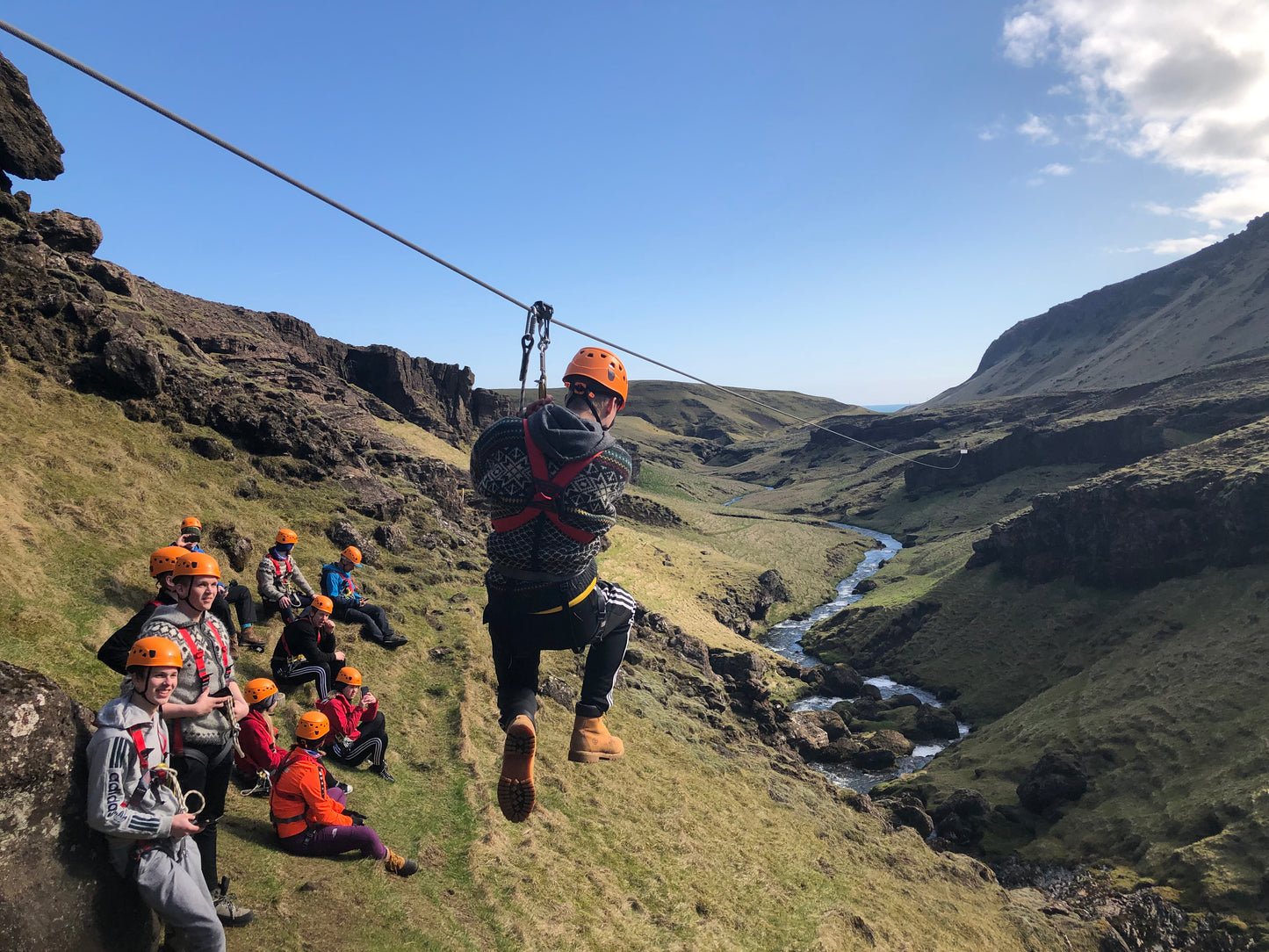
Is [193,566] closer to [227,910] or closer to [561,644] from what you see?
[561,644]

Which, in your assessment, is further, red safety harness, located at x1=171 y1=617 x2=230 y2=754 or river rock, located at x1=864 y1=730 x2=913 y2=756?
river rock, located at x1=864 y1=730 x2=913 y2=756

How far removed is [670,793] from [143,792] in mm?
14190

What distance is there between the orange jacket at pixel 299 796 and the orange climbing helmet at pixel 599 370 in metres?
6.71

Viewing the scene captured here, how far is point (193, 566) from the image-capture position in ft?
19.9

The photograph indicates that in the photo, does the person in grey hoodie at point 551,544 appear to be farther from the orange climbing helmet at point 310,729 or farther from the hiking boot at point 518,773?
the orange climbing helmet at point 310,729

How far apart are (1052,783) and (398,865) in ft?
87.4

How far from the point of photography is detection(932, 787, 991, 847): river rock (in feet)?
83.0

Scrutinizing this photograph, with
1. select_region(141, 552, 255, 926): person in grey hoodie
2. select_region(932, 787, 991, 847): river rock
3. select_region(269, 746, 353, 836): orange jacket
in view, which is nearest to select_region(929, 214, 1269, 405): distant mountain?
select_region(932, 787, 991, 847): river rock

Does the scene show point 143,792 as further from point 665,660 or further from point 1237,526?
point 1237,526

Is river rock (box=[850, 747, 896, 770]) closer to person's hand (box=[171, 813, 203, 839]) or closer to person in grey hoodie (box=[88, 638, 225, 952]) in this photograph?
person in grey hoodie (box=[88, 638, 225, 952])

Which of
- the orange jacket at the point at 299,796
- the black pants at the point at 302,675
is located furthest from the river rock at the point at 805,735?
the orange jacket at the point at 299,796

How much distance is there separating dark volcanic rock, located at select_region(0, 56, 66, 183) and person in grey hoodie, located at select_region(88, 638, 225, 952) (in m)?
28.6

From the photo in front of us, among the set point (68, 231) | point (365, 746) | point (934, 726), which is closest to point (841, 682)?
point (934, 726)

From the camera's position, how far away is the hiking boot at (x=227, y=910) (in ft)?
22.8
